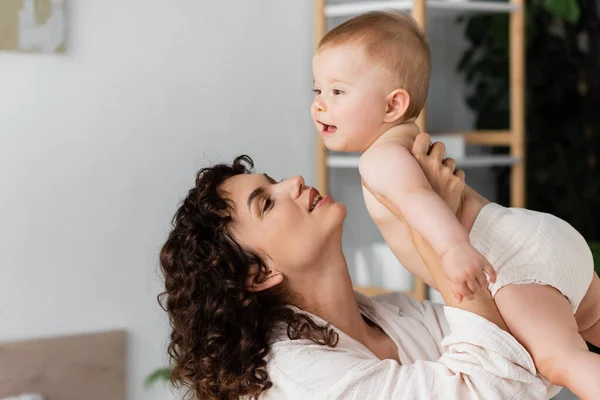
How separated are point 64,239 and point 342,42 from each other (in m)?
1.59

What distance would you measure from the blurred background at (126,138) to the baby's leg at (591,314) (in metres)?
1.50

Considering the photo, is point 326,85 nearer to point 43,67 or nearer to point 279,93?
point 43,67

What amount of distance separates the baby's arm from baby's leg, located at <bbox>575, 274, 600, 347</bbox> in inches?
16.0

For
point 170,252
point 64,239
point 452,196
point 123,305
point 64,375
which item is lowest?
point 64,375

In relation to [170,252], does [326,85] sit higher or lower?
higher

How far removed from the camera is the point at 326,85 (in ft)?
4.56

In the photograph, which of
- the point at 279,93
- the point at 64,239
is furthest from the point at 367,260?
the point at 64,239

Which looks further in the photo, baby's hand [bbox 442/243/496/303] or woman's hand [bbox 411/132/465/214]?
woman's hand [bbox 411/132/465/214]

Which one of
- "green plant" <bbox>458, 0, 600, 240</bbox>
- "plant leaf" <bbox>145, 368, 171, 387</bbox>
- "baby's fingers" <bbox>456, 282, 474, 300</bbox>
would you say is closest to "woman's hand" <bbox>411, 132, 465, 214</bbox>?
"baby's fingers" <bbox>456, 282, 474, 300</bbox>

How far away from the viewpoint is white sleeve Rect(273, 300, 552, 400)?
119 centimetres

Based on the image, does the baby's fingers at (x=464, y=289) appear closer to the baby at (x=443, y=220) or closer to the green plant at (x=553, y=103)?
the baby at (x=443, y=220)

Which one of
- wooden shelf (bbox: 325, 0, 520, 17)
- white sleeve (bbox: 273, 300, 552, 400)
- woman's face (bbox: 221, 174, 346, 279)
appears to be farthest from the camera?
wooden shelf (bbox: 325, 0, 520, 17)

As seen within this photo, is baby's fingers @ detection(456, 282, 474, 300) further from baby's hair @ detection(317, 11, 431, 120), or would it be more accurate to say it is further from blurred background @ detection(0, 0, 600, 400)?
blurred background @ detection(0, 0, 600, 400)

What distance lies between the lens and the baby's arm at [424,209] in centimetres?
104
